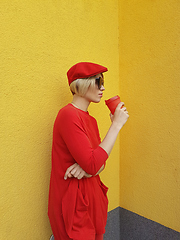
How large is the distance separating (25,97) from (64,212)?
0.77 meters

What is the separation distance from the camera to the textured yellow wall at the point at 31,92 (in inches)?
52.7

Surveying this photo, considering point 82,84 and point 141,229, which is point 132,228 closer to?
point 141,229

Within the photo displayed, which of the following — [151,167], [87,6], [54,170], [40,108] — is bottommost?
[151,167]

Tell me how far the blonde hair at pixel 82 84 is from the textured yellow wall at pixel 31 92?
0.99 ft

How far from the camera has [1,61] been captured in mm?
1303

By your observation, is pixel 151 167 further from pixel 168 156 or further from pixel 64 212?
pixel 64 212

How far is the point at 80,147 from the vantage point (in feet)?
3.94

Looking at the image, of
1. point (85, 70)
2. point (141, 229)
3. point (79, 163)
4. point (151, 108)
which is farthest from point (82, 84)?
point (141, 229)

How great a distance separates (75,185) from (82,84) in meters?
0.62

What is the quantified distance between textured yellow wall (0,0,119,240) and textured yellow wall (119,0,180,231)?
0.51 meters

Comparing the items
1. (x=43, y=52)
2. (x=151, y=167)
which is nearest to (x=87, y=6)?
(x=43, y=52)

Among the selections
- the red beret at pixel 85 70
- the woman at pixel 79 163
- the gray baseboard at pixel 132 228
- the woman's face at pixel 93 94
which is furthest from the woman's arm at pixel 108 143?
the gray baseboard at pixel 132 228

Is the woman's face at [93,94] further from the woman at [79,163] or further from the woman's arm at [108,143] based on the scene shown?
the woman's arm at [108,143]

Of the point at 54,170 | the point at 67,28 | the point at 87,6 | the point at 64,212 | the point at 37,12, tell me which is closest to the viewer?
the point at 64,212
